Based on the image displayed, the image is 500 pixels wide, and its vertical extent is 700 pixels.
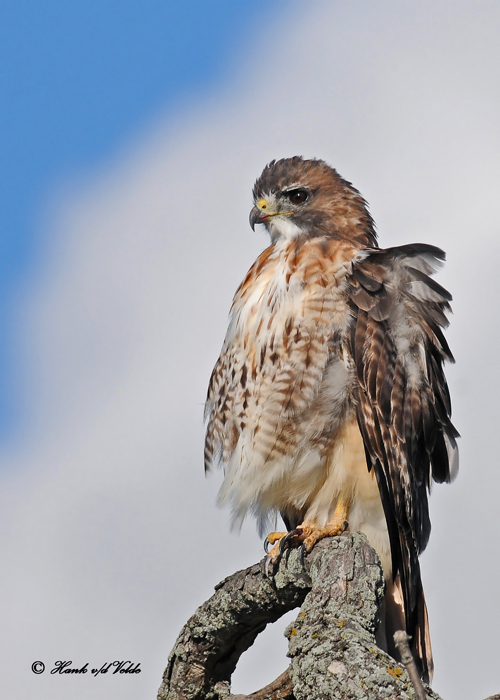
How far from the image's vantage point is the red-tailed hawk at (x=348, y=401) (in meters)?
4.55

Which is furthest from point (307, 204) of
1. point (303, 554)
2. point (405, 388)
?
point (303, 554)

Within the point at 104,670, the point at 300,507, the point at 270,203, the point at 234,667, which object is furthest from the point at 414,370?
the point at 104,670

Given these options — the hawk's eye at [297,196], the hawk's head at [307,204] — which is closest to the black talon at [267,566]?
the hawk's head at [307,204]

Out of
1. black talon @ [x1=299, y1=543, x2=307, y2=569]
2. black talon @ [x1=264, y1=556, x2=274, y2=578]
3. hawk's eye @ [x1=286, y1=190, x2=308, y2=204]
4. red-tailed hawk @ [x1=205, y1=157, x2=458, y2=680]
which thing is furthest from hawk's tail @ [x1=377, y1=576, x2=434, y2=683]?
hawk's eye @ [x1=286, y1=190, x2=308, y2=204]

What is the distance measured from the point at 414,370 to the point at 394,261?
0.61m

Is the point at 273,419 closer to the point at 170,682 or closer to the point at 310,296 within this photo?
the point at 310,296

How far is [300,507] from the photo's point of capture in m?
4.95

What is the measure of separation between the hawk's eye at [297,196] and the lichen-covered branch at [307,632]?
220 centimetres

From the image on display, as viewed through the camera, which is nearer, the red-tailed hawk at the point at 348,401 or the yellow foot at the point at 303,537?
the yellow foot at the point at 303,537

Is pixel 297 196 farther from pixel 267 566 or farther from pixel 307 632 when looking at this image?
pixel 307 632

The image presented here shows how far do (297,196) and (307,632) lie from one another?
116 inches

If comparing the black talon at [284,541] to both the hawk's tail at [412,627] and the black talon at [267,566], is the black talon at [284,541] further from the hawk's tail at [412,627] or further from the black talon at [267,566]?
the hawk's tail at [412,627]

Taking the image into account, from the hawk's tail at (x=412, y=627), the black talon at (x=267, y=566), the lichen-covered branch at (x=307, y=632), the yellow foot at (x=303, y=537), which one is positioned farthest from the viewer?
the hawk's tail at (x=412, y=627)

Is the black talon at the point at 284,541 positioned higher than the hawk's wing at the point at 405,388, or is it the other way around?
the hawk's wing at the point at 405,388
